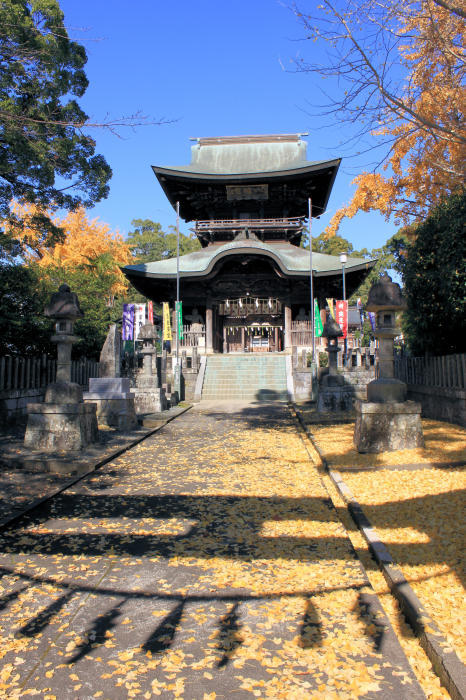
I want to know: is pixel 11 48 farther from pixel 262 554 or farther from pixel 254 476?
pixel 262 554

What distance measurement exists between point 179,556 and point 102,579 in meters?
0.70

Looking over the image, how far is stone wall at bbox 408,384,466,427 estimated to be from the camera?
1022cm

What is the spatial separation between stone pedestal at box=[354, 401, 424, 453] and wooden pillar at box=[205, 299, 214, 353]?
18.6 m

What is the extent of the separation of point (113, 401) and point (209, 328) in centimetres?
1559

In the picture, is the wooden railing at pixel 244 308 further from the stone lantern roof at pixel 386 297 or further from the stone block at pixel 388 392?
the stone block at pixel 388 392

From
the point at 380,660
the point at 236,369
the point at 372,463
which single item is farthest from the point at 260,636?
the point at 236,369

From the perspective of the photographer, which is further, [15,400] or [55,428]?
[15,400]

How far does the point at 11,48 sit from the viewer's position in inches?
275

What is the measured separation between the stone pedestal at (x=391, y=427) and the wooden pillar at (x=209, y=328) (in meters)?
18.6

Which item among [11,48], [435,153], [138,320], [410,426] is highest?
[435,153]

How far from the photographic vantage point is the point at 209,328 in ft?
88.0

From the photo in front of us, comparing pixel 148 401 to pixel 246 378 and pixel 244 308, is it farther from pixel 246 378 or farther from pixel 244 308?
pixel 244 308

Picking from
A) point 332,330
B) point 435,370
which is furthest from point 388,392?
point 332,330

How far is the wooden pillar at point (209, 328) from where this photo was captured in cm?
2633
